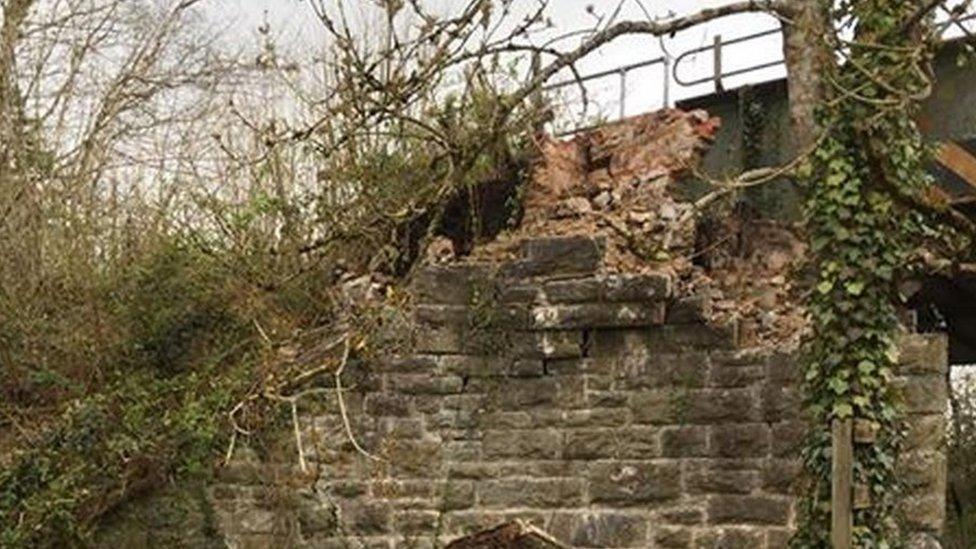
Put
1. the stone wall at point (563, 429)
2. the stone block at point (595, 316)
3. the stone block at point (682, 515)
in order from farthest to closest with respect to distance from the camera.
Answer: the stone block at point (595, 316) → the stone block at point (682, 515) → the stone wall at point (563, 429)

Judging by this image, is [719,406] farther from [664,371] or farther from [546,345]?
[546,345]

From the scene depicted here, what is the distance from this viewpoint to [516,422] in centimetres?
948

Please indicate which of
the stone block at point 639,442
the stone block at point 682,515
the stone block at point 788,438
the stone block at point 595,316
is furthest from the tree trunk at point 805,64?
the stone block at point 682,515

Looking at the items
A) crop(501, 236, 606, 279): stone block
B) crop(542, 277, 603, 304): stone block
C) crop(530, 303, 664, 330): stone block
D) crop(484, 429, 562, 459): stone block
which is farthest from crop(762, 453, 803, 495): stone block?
crop(501, 236, 606, 279): stone block

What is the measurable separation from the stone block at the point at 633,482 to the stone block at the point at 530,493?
5.3 inches

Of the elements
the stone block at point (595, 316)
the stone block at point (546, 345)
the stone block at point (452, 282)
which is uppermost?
the stone block at point (452, 282)

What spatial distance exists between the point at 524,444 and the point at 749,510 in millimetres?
1568

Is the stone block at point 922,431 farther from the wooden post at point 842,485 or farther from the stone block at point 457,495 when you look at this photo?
the stone block at point 457,495

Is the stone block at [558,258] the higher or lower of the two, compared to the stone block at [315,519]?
higher

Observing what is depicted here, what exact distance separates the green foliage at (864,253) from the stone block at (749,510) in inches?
10.4

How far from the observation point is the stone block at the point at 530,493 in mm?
9273

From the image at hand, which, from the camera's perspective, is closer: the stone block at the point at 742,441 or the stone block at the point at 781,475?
the stone block at the point at 781,475

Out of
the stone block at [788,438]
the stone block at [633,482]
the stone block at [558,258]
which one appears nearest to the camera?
the stone block at [788,438]

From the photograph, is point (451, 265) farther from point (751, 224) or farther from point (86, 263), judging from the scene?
point (86, 263)
